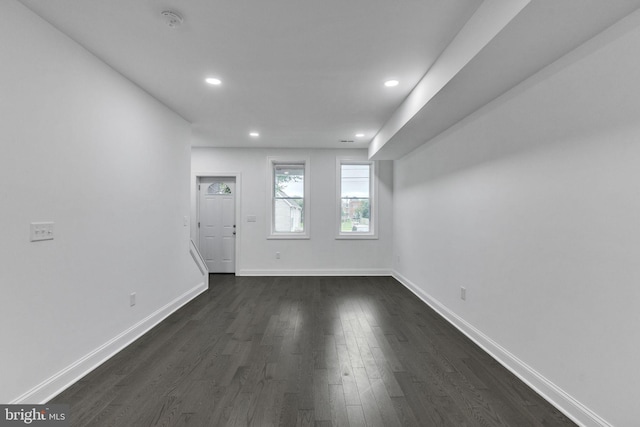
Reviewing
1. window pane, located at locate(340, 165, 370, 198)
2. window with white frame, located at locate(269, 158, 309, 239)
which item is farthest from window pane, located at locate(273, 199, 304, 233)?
window pane, located at locate(340, 165, 370, 198)

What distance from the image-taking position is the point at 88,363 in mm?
2355

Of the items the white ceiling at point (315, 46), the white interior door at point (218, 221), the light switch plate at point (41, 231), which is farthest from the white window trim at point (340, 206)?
the light switch plate at point (41, 231)

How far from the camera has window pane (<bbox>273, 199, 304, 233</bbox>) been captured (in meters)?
6.21

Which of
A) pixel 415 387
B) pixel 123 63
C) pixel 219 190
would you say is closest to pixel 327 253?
pixel 219 190

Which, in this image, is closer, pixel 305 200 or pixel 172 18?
pixel 172 18

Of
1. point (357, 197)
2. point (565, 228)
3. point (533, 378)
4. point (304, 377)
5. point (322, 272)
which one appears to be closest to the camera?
point (565, 228)

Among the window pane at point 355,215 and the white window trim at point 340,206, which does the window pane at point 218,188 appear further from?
the window pane at point 355,215

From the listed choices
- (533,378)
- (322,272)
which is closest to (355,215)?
(322,272)

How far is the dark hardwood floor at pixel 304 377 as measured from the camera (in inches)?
72.7

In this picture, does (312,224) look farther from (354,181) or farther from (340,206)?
(354,181)

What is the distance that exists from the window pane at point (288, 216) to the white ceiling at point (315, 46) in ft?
9.06

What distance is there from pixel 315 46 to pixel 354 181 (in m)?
3.98

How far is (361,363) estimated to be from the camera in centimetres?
250

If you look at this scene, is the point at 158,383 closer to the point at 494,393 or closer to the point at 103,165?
the point at 103,165
